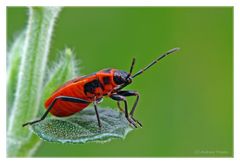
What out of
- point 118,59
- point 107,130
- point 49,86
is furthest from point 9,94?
point 118,59

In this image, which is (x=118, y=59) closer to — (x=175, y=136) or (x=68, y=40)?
(x=68, y=40)

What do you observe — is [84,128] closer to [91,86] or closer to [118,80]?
[91,86]

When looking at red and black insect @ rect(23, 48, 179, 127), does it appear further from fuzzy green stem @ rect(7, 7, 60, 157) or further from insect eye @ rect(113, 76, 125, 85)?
fuzzy green stem @ rect(7, 7, 60, 157)

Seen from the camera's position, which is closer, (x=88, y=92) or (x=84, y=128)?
(x=84, y=128)

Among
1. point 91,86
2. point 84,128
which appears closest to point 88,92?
point 91,86

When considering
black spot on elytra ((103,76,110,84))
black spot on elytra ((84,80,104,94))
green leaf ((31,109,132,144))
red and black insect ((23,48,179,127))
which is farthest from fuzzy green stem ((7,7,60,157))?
black spot on elytra ((103,76,110,84))

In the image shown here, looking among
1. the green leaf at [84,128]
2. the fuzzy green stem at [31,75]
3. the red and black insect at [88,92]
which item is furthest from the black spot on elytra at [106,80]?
the fuzzy green stem at [31,75]
